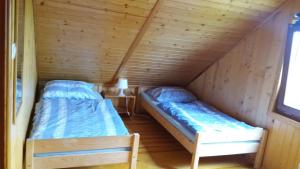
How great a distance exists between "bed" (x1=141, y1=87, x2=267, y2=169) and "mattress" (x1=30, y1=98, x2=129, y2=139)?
28.2 inches

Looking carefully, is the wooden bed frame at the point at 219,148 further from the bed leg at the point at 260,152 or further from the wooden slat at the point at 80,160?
the wooden slat at the point at 80,160

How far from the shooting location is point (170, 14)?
259cm

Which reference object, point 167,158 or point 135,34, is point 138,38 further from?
point 167,158

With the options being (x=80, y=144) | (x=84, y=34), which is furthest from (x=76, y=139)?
(x=84, y=34)

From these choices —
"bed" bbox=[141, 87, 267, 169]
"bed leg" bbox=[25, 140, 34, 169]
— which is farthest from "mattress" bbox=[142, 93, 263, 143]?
"bed leg" bbox=[25, 140, 34, 169]

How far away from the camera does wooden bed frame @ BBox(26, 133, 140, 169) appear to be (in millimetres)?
1872

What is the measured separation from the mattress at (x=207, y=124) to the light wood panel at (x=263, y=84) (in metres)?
0.21

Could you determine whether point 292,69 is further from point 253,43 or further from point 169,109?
point 169,109

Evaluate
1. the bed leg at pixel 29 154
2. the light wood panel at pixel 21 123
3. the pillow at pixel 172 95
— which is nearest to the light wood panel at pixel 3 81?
the light wood panel at pixel 21 123

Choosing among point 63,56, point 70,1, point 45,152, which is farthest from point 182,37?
point 45,152

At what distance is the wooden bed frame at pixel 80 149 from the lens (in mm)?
1872

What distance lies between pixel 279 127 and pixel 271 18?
1.28 meters

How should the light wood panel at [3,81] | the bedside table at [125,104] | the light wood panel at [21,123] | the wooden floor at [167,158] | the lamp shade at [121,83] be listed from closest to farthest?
1. the light wood panel at [3,81]
2. the light wood panel at [21,123]
3. the wooden floor at [167,158]
4. the lamp shade at [121,83]
5. the bedside table at [125,104]

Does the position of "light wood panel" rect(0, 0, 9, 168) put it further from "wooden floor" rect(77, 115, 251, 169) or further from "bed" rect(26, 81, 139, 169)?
"wooden floor" rect(77, 115, 251, 169)
